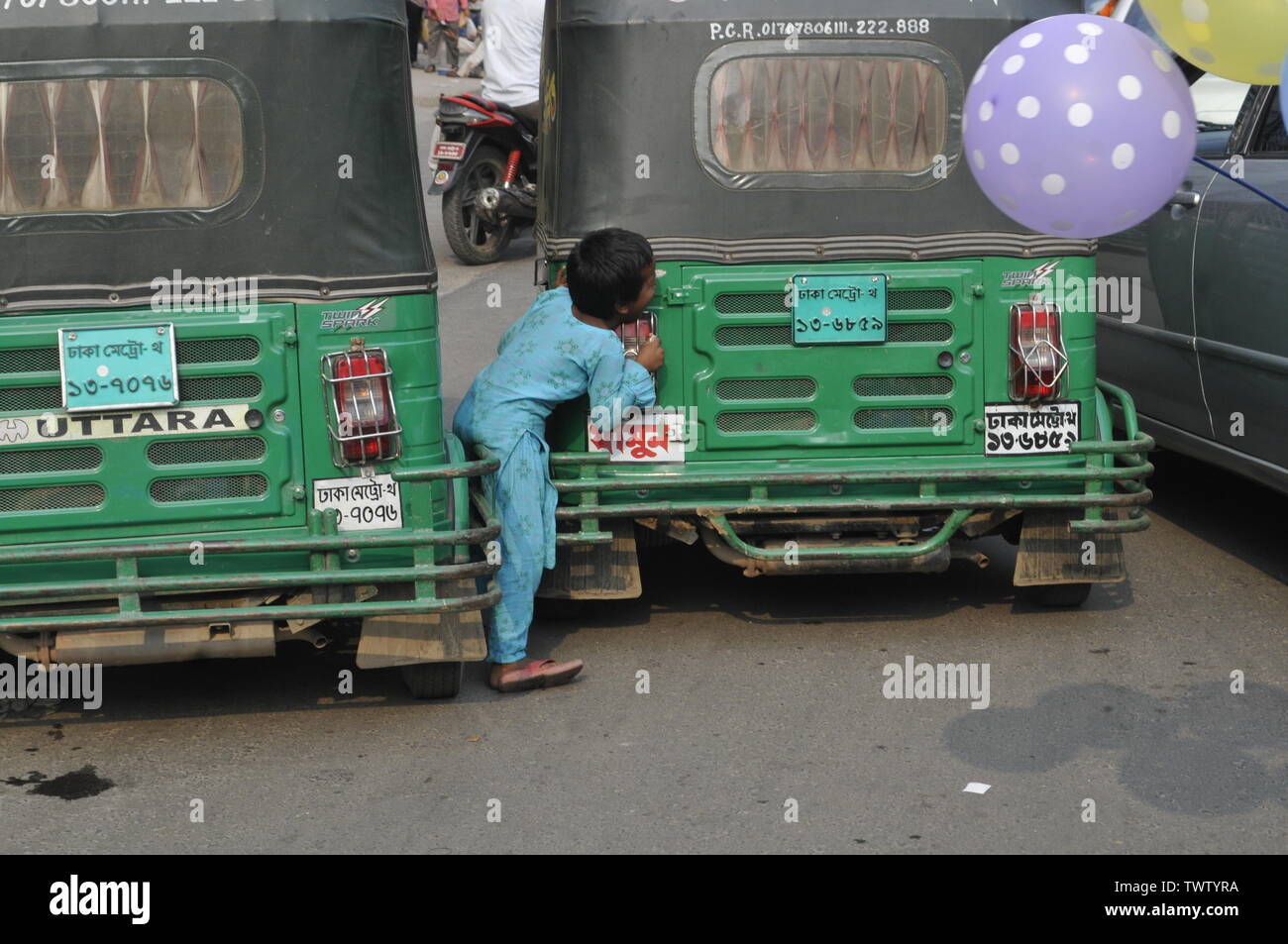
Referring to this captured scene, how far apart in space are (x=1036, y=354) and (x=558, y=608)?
2.04 meters

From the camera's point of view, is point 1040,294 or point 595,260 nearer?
point 595,260

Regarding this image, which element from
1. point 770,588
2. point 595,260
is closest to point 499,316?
point 770,588

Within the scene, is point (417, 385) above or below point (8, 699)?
above

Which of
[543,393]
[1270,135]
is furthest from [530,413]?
[1270,135]

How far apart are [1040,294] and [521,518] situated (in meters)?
2.09

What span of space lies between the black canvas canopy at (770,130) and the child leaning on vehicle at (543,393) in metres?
0.39

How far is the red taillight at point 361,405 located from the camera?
17.9 ft

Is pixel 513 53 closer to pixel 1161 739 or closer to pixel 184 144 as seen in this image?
pixel 184 144

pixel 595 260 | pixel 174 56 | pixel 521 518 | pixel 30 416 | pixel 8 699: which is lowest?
pixel 8 699

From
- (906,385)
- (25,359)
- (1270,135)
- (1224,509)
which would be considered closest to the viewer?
(25,359)

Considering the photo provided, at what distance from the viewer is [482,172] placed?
568 inches

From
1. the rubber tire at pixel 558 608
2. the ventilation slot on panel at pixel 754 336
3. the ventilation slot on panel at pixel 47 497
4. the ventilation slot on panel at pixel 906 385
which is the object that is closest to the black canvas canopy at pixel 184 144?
the ventilation slot on panel at pixel 47 497

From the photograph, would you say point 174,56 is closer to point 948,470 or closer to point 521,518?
point 521,518

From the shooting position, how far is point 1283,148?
6.79 metres
